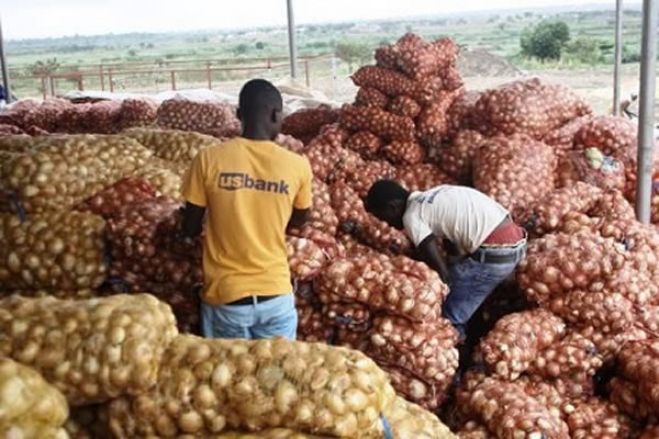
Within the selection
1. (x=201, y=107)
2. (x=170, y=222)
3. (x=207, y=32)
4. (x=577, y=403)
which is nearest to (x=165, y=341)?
(x=170, y=222)

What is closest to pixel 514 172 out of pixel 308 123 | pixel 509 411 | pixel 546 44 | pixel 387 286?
pixel 387 286

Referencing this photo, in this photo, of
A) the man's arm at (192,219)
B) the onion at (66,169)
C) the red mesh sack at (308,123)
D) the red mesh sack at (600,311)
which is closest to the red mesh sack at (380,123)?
the red mesh sack at (308,123)

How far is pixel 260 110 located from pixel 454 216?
1278mm

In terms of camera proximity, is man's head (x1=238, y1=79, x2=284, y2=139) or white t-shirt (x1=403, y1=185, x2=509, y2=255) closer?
man's head (x1=238, y1=79, x2=284, y2=139)

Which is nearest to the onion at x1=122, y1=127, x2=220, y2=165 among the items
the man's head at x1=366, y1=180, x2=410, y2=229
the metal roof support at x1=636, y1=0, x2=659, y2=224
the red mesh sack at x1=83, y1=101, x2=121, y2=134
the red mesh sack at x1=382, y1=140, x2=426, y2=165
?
the man's head at x1=366, y1=180, x2=410, y2=229

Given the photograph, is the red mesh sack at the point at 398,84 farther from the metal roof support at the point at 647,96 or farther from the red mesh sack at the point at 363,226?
the metal roof support at the point at 647,96

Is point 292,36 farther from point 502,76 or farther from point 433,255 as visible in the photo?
point 502,76

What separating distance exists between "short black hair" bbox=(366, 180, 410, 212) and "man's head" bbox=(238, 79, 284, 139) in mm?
941

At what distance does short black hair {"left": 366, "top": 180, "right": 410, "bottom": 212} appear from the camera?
4195 mm

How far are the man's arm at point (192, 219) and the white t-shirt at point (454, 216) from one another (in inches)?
45.9

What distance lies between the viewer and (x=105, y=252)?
3803mm

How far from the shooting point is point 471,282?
13.9 ft

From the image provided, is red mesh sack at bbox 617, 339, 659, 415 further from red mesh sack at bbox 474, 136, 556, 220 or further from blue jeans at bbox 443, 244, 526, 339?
red mesh sack at bbox 474, 136, 556, 220

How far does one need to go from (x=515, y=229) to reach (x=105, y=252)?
79.6 inches
